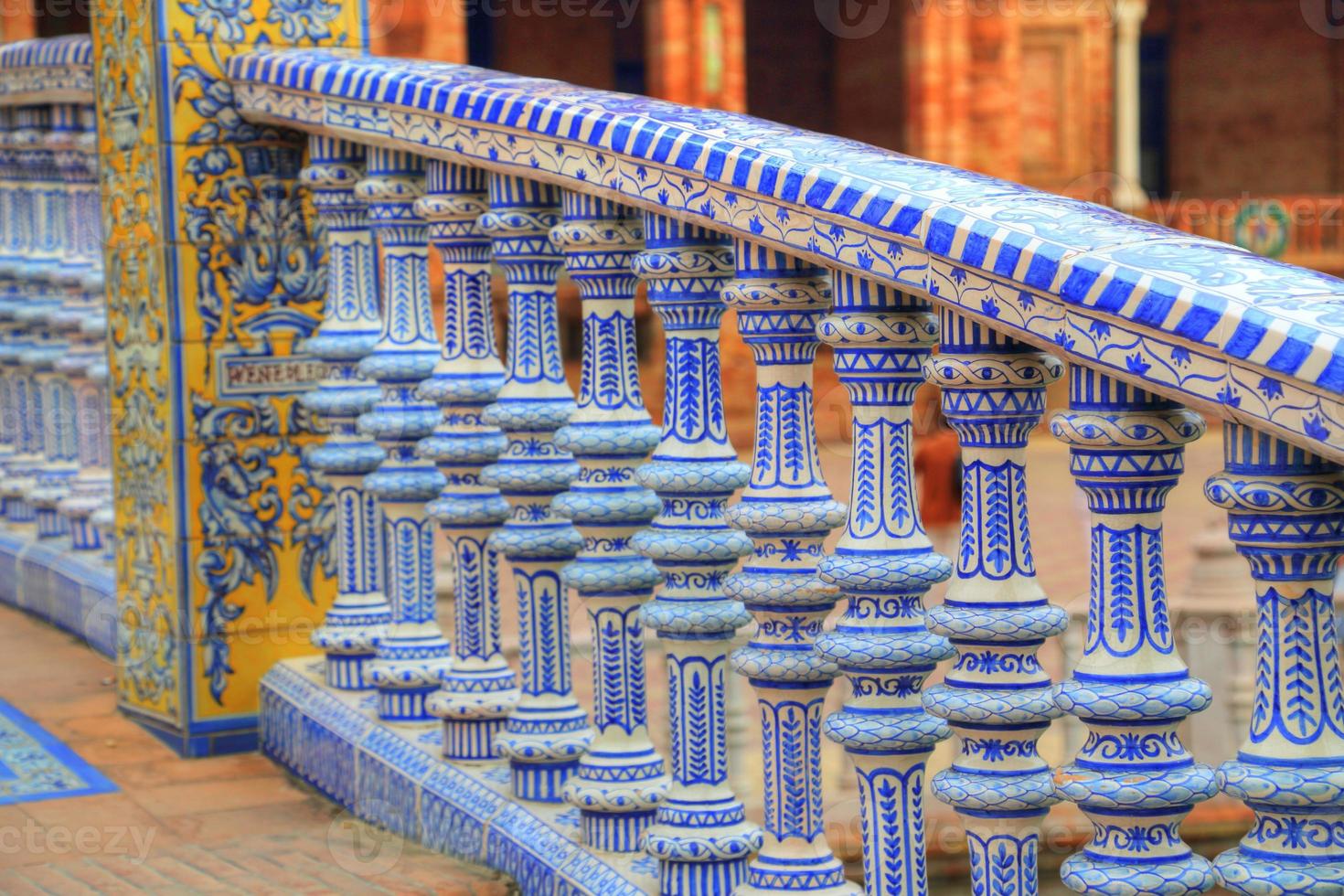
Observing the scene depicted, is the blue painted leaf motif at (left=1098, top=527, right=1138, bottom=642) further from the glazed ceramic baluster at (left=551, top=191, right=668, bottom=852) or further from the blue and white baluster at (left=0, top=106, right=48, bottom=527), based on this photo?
the blue and white baluster at (left=0, top=106, right=48, bottom=527)

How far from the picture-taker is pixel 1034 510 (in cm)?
1641

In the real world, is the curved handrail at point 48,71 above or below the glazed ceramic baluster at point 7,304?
above

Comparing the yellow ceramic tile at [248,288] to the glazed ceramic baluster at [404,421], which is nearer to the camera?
the glazed ceramic baluster at [404,421]

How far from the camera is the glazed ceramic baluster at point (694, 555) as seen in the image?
7.78 ft

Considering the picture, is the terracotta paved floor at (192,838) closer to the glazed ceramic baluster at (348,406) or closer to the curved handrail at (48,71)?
the glazed ceramic baluster at (348,406)

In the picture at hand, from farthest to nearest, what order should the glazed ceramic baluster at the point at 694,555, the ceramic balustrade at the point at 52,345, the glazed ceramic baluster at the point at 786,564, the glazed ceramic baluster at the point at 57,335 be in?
the glazed ceramic baluster at the point at 57,335 → the ceramic balustrade at the point at 52,345 → the glazed ceramic baluster at the point at 694,555 → the glazed ceramic baluster at the point at 786,564

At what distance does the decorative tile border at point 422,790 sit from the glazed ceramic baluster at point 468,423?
0.14m

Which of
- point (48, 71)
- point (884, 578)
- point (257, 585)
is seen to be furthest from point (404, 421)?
point (48, 71)

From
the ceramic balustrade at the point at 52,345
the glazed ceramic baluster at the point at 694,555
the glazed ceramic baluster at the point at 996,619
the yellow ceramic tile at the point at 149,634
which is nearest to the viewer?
the glazed ceramic baluster at the point at 996,619

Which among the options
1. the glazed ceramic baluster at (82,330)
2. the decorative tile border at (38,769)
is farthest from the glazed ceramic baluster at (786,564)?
the glazed ceramic baluster at (82,330)

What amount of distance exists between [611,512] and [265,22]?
1591 mm

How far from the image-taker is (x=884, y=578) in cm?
205

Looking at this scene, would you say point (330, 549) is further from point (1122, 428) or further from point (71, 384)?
point (1122, 428)

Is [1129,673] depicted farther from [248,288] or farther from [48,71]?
[48,71]
